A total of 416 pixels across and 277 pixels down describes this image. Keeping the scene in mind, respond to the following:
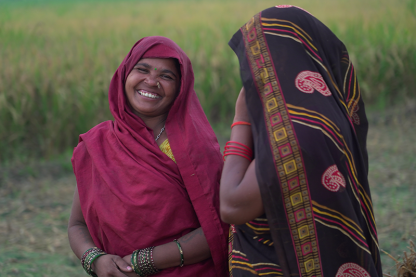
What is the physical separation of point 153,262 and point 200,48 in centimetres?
493

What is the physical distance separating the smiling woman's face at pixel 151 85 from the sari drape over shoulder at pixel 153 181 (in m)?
0.04

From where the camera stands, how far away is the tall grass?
4590 millimetres

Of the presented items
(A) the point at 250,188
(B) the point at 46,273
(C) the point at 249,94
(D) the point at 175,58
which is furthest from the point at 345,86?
(B) the point at 46,273

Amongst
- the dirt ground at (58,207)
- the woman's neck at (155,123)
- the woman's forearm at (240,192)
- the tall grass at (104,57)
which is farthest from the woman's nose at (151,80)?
the tall grass at (104,57)

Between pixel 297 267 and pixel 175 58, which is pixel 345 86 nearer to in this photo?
pixel 297 267

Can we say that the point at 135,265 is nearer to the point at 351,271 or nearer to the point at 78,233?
the point at 78,233

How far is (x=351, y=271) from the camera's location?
133cm

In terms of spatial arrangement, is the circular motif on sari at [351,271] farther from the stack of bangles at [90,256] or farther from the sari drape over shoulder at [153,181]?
the stack of bangles at [90,256]

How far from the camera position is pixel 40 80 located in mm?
4801

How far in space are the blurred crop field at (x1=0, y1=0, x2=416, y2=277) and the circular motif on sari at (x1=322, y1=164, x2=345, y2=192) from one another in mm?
1536

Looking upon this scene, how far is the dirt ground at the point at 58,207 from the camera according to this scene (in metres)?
2.96

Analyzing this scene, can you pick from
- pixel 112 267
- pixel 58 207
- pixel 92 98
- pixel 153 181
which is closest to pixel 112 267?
pixel 112 267

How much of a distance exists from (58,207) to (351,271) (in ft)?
10.0

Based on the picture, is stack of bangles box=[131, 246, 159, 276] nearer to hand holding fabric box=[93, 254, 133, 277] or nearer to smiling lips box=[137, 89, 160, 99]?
hand holding fabric box=[93, 254, 133, 277]
